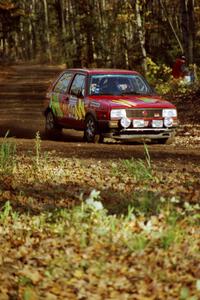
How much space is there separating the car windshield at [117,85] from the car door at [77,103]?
293mm

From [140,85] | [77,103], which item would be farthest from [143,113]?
[77,103]

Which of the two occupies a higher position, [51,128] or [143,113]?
[143,113]

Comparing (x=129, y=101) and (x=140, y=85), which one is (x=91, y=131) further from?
(x=140, y=85)

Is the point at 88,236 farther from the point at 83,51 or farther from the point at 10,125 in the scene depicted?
the point at 83,51

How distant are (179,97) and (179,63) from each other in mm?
3239

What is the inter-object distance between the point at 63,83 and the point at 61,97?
40 cm

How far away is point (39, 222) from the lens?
6.97 meters

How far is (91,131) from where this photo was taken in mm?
14219

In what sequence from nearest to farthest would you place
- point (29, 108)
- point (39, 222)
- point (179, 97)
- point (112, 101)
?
point (39, 222) < point (112, 101) < point (179, 97) < point (29, 108)

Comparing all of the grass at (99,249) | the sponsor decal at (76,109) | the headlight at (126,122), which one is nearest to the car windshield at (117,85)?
the sponsor decal at (76,109)

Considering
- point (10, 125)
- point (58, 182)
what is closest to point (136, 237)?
point (58, 182)

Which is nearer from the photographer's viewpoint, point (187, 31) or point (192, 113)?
point (192, 113)

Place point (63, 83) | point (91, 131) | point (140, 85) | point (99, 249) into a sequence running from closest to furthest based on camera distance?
point (99, 249) < point (91, 131) < point (140, 85) < point (63, 83)

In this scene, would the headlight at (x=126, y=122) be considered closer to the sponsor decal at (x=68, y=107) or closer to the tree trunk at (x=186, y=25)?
the sponsor decal at (x=68, y=107)
